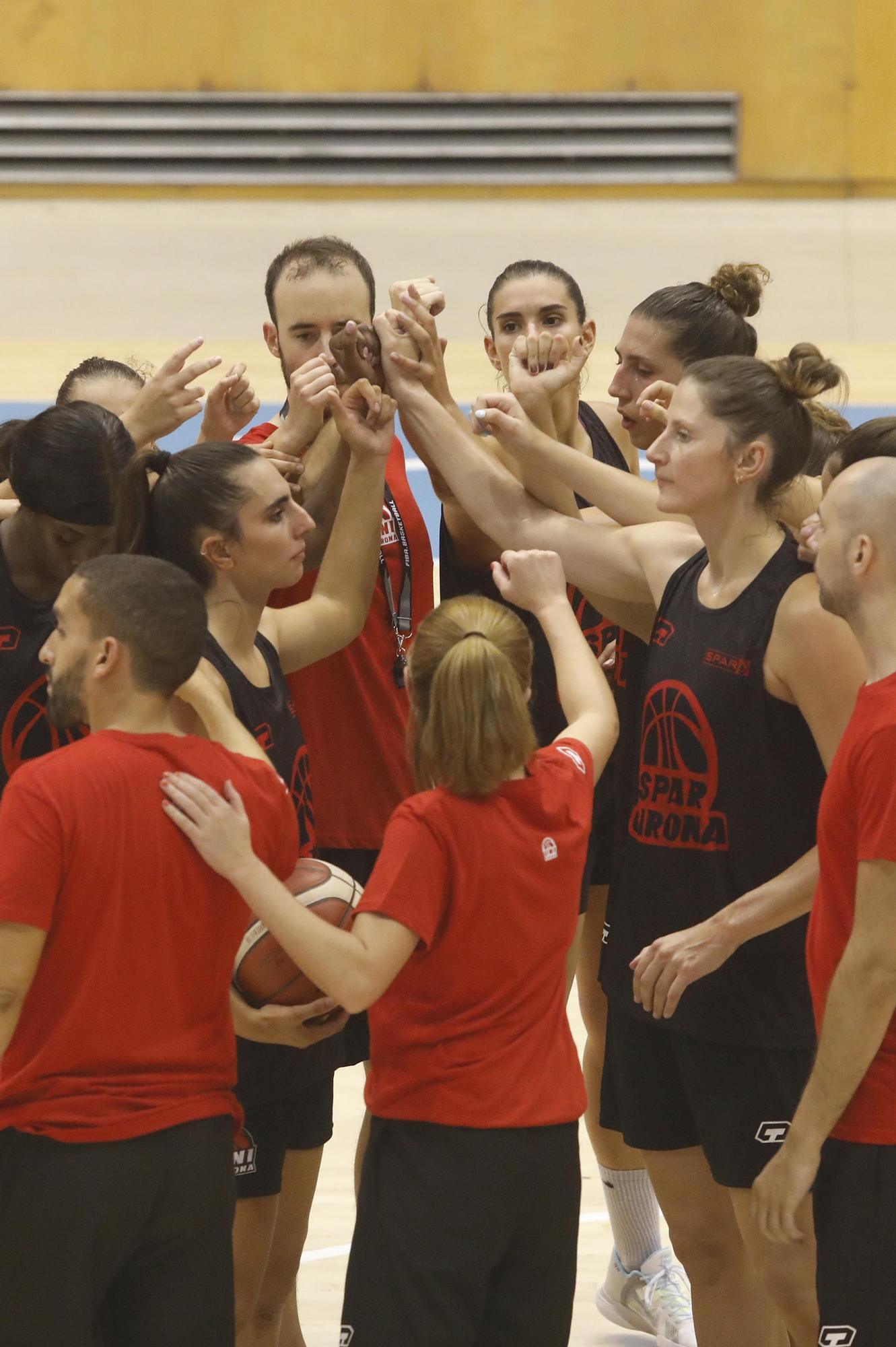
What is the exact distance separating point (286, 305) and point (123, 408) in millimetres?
513

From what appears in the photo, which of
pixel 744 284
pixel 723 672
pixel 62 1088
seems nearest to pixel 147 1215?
A: pixel 62 1088

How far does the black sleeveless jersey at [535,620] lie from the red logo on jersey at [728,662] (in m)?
0.71

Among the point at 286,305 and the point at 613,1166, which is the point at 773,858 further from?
the point at 286,305

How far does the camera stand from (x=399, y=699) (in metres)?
Answer: 3.82

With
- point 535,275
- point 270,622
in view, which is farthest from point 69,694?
point 535,275

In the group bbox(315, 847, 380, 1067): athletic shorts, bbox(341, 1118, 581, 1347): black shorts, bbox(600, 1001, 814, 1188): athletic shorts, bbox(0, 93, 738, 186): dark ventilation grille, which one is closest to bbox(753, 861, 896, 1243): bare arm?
bbox(341, 1118, 581, 1347): black shorts

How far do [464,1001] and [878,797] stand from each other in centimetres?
70

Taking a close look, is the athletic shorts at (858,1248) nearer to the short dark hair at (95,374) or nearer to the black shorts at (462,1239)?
the black shorts at (462,1239)

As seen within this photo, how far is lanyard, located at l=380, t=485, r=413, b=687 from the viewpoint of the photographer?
3797mm

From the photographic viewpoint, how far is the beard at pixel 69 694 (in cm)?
245

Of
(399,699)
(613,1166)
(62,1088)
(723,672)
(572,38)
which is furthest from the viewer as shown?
(572,38)

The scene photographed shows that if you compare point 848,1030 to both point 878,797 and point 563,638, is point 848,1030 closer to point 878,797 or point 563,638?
point 878,797

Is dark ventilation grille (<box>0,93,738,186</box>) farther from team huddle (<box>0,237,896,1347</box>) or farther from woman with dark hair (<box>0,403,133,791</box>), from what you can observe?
woman with dark hair (<box>0,403,133,791</box>)

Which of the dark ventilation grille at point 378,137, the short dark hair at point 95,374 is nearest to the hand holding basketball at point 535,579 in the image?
the short dark hair at point 95,374
